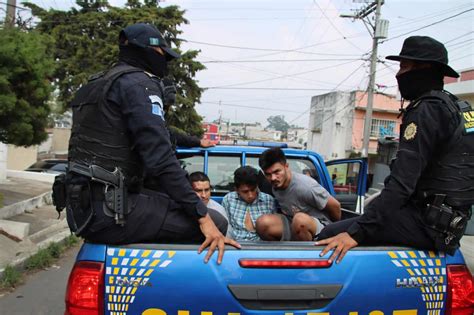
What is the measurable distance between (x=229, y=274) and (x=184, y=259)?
0.20 m

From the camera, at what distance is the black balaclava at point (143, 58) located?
2.47 metres

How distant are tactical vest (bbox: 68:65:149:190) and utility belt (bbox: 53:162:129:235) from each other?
0.04 m

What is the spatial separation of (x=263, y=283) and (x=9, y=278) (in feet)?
14.3

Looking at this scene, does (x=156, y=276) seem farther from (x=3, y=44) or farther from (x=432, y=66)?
(x=3, y=44)

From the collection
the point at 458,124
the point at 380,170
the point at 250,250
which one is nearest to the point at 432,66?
the point at 458,124

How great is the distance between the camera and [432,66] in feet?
8.32

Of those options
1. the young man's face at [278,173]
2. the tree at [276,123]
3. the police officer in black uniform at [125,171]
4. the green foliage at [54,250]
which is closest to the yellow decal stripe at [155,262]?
the police officer in black uniform at [125,171]

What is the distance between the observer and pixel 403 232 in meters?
2.32

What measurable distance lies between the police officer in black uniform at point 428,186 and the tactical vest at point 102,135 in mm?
1030

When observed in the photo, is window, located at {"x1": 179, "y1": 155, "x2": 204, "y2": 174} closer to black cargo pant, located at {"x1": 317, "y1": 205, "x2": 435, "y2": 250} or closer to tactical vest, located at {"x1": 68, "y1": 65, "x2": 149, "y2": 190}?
tactical vest, located at {"x1": 68, "y1": 65, "x2": 149, "y2": 190}

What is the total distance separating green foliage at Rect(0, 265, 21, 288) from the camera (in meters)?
5.29

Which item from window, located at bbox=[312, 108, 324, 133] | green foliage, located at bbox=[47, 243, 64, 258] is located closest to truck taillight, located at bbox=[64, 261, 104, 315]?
green foliage, located at bbox=[47, 243, 64, 258]

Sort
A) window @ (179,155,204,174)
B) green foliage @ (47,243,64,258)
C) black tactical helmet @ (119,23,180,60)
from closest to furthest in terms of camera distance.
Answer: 1. black tactical helmet @ (119,23,180,60)
2. window @ (179,155,204,174)
3. green foliage @ (47,243,64,258)

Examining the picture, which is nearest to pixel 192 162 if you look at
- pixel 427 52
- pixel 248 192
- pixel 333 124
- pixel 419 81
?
pixel 248 192
